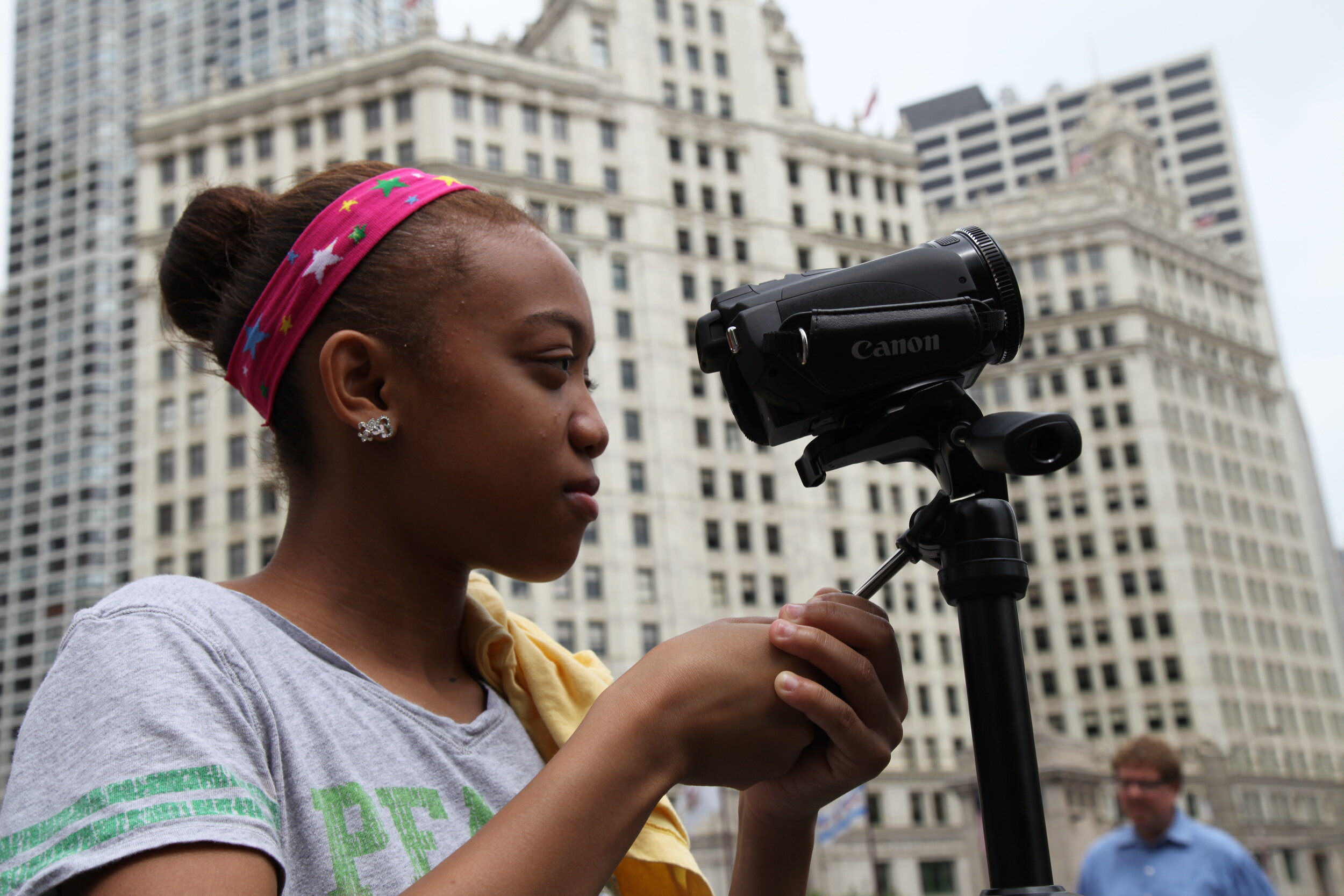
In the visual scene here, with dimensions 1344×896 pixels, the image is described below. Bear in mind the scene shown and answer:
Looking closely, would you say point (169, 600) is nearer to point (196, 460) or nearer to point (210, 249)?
point (210, 249)

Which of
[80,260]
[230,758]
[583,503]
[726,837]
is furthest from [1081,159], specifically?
[230,758]

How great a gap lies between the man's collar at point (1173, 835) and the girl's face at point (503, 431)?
6.31 metres

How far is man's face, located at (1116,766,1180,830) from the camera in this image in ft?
24.2

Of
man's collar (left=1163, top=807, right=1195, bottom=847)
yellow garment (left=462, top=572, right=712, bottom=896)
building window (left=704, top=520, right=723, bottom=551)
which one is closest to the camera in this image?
yellow garment (left=462, top=572, right=712, bottom=896)

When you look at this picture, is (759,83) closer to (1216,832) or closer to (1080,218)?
(1080,218)

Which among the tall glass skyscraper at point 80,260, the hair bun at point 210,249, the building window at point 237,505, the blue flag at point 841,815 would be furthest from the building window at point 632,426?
the hair bun at point 210,249

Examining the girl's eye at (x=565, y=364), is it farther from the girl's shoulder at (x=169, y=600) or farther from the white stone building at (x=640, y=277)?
the white stone building at (x=640, y=277)

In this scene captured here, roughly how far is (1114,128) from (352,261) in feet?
320

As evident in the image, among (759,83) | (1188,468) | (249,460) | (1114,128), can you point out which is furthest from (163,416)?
(1114,128)

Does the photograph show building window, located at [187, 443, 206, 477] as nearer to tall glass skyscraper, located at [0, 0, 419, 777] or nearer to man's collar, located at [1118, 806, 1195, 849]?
tall glass skyscraper, located at [0, 0, 419, 777]

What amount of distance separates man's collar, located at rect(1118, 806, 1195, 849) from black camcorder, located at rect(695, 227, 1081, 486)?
6.22 metres

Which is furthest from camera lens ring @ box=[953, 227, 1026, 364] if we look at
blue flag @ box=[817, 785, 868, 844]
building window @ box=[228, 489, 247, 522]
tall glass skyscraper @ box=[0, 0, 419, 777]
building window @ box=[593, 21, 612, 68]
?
tall glass skyscraper @ box=[0, 0, 419, 777]

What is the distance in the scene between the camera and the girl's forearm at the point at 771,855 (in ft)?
6.77

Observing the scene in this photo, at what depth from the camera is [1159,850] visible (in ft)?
24.1
